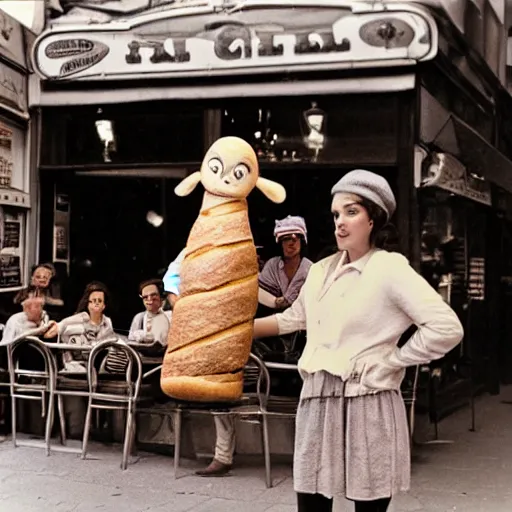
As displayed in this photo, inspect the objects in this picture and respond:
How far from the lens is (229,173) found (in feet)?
16.2

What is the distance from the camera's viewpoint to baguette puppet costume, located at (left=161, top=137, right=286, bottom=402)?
4832 millimetres

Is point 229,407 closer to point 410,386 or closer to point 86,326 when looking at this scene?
point 410,386

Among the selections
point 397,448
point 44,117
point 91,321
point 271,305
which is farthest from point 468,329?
point 397,448

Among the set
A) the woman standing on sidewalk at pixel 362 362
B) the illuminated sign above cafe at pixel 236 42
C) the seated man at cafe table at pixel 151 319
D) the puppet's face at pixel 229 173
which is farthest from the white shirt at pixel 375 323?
the seated man at cafe table at pixel 151 319

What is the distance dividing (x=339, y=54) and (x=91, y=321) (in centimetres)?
292

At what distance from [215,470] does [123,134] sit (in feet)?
9.41

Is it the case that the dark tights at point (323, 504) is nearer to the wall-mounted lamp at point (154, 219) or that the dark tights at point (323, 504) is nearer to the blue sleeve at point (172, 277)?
the blue sleeve at point (172, 277)

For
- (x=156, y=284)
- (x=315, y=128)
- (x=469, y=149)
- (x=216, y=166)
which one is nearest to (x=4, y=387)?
(x=156, y=284)

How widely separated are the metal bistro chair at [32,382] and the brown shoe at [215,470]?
53.7 inches

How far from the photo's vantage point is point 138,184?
7.47 m

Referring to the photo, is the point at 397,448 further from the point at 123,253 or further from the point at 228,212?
the point at 123,253

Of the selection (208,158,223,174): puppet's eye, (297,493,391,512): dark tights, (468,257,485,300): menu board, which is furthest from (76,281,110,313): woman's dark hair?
(468,257,485,300): menu board

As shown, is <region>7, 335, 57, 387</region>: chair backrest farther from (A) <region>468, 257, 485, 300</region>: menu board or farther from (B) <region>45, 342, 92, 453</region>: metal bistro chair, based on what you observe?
(A) <region>468, 257, 485, 300</region>: menu board

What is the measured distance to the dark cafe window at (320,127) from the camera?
23.1 ft
